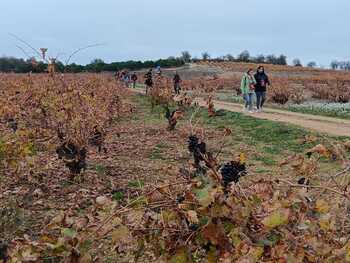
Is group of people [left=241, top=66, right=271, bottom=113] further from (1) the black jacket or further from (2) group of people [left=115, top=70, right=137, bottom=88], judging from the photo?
(2) group of people [left=115, top=70, right=137, bottom=88]

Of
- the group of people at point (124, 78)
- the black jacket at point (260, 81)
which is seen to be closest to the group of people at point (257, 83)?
the black jacket at point (260, 81)

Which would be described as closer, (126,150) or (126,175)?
(126,175)

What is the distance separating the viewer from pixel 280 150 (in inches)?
483

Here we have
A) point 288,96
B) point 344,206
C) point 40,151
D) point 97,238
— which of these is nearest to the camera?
point 97,238

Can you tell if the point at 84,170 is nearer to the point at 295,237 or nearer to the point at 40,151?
the point at 40,151

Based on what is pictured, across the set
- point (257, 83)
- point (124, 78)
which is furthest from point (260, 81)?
point (124, 78)

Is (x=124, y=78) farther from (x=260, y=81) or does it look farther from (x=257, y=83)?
(x=260, y=81)

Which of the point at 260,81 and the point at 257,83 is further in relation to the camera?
the point at 257,83

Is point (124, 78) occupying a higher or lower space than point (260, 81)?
lower

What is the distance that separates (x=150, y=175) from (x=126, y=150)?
3334 mm

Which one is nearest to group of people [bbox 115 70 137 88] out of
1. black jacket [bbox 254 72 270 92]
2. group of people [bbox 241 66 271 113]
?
Result: group of people [bbox 241 66 271 113]

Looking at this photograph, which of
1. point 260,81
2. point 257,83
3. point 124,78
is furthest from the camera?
point 124,78

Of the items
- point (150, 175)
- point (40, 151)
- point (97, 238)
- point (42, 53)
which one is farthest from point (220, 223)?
point (40, 151)

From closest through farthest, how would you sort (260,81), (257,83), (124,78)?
(260,81), (257,83), (124,78)
